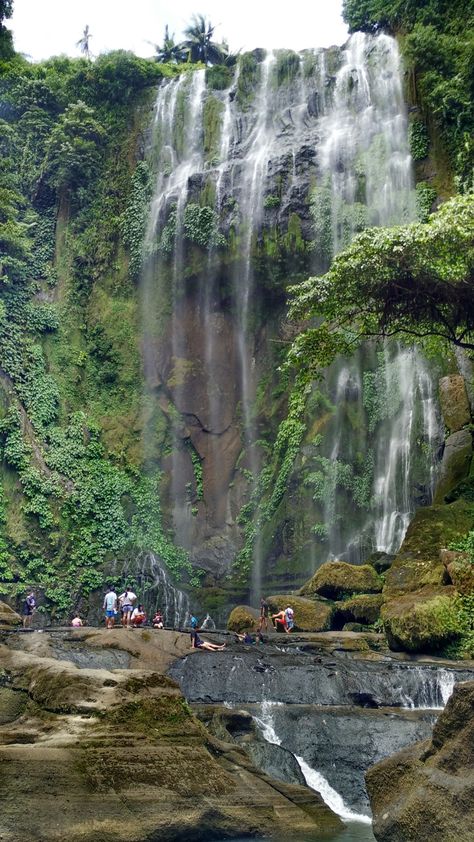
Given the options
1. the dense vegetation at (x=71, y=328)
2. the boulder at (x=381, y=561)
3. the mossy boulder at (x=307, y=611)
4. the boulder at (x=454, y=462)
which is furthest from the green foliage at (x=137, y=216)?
the mossy boulder at (x=307, y=611)

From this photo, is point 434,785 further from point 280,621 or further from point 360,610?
point 280,621

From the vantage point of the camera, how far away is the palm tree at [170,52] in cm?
4322

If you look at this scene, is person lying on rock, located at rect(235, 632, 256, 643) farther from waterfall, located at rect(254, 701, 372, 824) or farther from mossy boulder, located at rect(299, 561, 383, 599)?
waterfall, located at rect(254, 701, 372, 824)

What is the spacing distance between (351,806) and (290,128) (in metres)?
27.3

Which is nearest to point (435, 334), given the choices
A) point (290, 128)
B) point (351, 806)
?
point (351, 806)

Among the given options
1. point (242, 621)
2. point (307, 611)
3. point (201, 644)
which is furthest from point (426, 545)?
point (201, 644)

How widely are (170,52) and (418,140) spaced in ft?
64.1

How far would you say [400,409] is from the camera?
27297mm

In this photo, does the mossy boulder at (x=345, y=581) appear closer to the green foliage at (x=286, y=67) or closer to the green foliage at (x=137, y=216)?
the green foliage at (x=137, y=216)

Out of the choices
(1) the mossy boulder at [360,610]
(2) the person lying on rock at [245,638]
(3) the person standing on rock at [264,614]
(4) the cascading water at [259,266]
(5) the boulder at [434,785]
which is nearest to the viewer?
(5) the boulder at [434,785]

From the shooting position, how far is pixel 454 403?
78.2 feet

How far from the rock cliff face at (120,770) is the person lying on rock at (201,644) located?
7128 millimetres

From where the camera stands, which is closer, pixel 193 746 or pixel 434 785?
pixel 434 785

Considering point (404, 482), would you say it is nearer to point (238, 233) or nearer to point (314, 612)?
point (314, 612)
